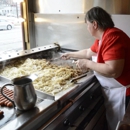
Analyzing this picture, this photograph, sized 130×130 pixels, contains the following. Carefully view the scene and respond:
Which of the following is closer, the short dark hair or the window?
the short dark hair

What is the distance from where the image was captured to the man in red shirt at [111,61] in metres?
1.12

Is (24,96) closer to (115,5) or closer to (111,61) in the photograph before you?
(111,61)

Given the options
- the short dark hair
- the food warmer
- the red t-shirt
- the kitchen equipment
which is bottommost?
the food warmer

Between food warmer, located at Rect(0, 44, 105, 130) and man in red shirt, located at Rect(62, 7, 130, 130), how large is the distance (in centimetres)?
12

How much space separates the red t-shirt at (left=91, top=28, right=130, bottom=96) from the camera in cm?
111

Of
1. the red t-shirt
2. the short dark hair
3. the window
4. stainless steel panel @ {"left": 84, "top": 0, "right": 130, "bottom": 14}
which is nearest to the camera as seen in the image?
the red t-shirt

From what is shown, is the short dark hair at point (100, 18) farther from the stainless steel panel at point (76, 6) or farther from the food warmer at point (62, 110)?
the stainless steel panel at point (76, 6)

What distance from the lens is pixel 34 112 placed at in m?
0.88

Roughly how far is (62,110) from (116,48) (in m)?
0.53

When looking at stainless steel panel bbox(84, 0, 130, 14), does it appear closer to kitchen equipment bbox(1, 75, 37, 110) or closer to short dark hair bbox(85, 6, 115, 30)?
short dark hair bbox(85, 6, 115, 30)

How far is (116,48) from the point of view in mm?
1114

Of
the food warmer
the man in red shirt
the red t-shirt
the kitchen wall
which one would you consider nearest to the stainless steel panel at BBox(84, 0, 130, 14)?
the kitchen wall

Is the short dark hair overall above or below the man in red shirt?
above

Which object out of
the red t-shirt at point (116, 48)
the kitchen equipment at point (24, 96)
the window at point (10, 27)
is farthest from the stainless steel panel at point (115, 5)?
the kitchen equipment at point (24, 96)
